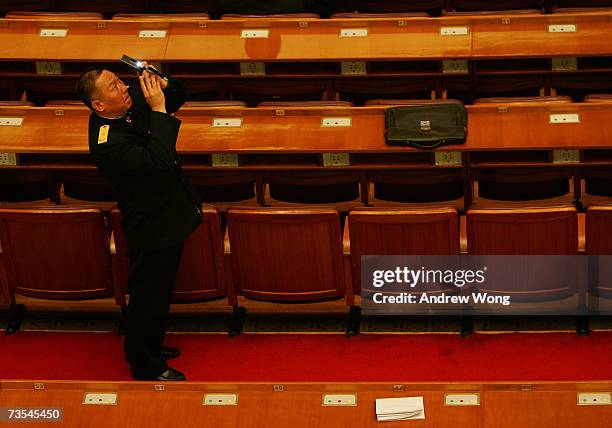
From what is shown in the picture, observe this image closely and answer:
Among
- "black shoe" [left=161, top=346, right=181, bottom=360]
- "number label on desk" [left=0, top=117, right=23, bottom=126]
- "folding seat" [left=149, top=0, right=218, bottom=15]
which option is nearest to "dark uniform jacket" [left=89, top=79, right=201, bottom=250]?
"black shoe" [left=161, top=346, right=181, bottom=360]

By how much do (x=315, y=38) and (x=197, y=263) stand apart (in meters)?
0.71

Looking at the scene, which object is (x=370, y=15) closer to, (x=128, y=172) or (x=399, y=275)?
(x=399, y=275)

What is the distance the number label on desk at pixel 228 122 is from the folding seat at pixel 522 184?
43cm

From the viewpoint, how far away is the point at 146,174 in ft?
4.32

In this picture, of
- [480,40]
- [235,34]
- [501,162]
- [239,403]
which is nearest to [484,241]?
[501,162]

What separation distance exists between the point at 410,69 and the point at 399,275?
72 cm

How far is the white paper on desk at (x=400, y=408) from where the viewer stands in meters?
1.21

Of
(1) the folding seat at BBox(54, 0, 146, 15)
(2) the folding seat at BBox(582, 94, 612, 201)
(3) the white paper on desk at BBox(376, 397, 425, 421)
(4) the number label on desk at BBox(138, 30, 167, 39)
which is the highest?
(1) the folding seat at BBox(54, 0, 146, 15)

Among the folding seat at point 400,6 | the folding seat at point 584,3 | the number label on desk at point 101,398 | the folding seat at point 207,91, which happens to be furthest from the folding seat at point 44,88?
the folding seat at point 584,3

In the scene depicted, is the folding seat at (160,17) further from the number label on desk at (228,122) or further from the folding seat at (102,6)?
the number label on desk at (228,122)

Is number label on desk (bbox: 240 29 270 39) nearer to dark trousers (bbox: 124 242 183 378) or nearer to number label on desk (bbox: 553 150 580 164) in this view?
number label on desk (bbox: 553 150 580 164)

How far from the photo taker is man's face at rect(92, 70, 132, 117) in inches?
51.8

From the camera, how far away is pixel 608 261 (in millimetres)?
1487

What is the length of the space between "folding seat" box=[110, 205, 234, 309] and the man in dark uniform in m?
0.13
